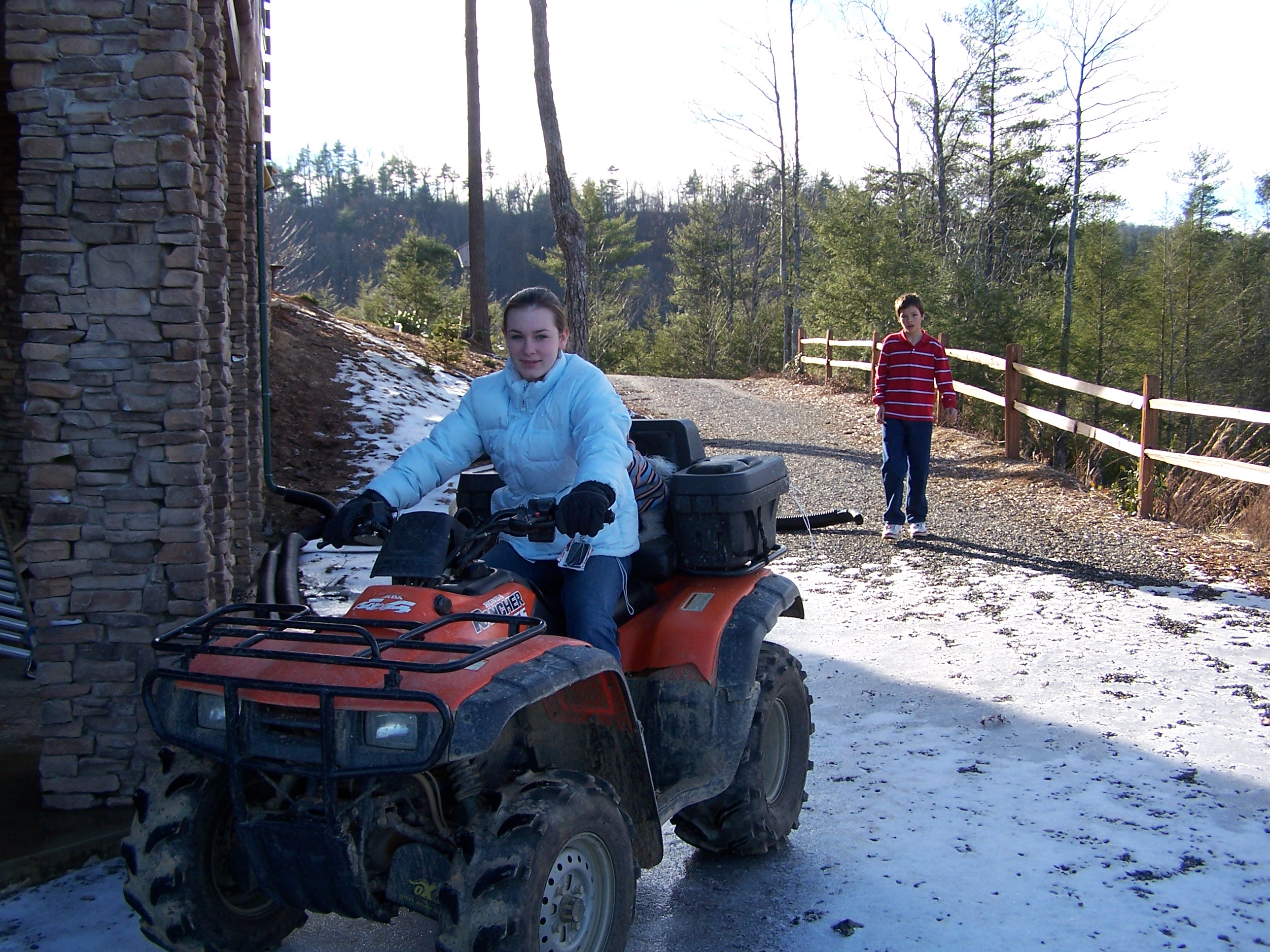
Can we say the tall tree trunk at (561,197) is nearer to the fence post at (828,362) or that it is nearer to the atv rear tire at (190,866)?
the fence post at (828,362)

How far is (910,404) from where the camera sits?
8539 mm

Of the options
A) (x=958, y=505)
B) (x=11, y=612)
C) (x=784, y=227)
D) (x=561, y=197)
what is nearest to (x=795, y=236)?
(x=784, y=227)

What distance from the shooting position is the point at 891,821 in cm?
392

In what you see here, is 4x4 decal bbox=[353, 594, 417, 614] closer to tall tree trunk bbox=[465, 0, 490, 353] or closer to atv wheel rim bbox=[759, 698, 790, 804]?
atv wheel rim bbox=[759, 698, 790, 804]

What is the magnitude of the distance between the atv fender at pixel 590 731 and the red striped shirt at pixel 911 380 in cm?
622

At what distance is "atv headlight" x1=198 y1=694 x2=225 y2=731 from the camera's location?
96.5 inches

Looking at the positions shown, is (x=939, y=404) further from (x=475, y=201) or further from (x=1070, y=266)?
(x=1070, y=266)

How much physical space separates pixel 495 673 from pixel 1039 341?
21.2 metres

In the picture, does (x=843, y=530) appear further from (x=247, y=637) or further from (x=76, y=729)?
(x=247, y=637)

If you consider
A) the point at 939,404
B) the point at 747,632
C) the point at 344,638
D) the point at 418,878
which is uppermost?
the point at 939,404

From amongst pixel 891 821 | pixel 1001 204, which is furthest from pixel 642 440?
pixel 1001 204

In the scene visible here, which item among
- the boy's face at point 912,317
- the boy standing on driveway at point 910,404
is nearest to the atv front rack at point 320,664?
the boy standing on driveway at point 910,404

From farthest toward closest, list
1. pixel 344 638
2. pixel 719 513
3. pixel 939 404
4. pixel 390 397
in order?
pixel 390 397 < pixel 939 404 < pixel 719 513 < pixel 344 638

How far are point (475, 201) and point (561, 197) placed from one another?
6.65 metres
